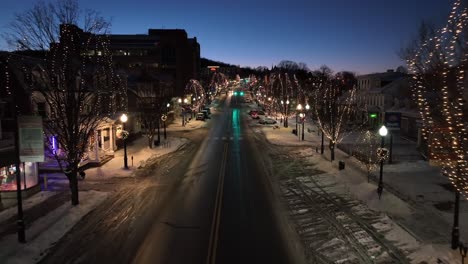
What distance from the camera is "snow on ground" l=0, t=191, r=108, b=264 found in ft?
40.8

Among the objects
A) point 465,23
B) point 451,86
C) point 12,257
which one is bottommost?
point 12,257

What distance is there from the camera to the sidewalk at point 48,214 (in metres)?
12.9

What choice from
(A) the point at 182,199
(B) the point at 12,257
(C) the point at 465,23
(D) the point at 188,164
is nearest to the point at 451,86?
(C) the point at 465,23

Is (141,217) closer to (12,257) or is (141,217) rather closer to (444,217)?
(12,257)

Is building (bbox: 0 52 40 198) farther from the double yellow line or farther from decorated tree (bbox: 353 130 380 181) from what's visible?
decorated tree (bbox: 353 130 380 181)

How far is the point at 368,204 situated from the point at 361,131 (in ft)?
106

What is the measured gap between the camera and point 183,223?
15352mm

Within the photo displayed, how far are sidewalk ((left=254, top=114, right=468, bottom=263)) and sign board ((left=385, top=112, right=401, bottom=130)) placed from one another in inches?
98.3

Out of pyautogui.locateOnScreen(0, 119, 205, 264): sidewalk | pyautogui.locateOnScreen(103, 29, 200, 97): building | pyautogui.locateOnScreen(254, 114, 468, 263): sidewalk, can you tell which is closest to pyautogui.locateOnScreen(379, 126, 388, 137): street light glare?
pyautogui.locateOnScreen(254, 114, 468, 263): sidewalk

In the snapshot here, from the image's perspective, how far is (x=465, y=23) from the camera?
1098 cm

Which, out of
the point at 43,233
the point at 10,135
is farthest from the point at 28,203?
the point at 43,233

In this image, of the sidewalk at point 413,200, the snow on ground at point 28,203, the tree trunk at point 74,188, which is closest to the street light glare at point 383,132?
the sidewalk at point 413,200

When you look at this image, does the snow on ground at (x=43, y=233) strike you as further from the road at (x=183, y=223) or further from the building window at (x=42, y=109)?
the building window at (x=42, y=109)

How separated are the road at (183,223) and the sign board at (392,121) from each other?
11.0m
